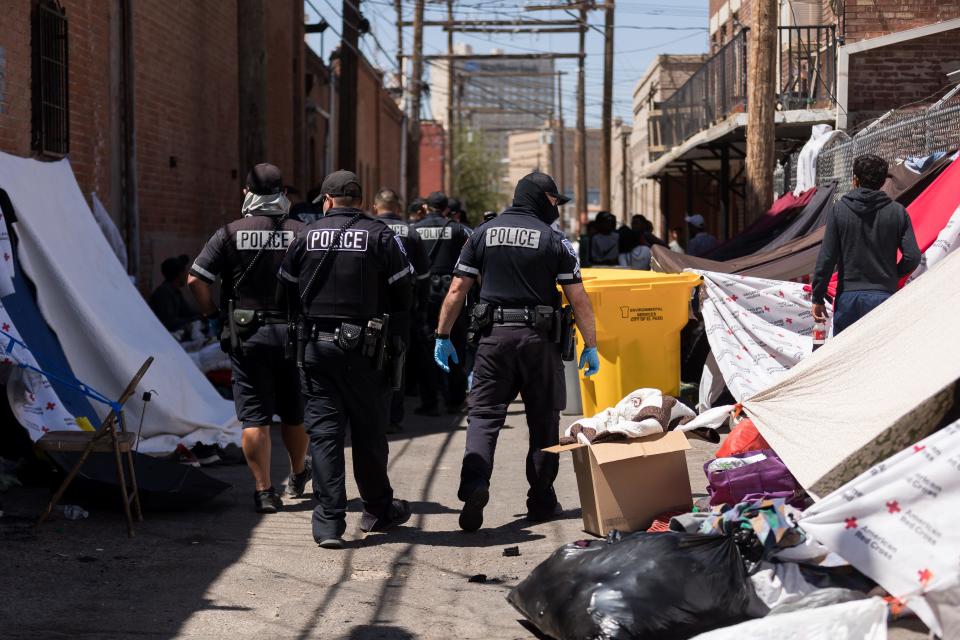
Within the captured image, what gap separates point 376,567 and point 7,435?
313cm

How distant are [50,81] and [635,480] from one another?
6.90m

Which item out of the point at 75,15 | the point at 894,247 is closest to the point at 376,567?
the point at 894,247

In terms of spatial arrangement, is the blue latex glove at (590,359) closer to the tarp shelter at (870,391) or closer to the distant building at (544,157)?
the tarp shelter at (870,391)

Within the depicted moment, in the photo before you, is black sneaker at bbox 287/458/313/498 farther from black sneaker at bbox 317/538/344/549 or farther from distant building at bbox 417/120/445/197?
distant building at bbox 417/120/445/197

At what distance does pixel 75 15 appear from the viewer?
11.4m

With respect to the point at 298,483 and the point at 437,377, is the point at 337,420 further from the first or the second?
the point at 437,377

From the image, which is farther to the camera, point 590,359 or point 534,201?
point 590,359

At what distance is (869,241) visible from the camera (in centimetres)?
809

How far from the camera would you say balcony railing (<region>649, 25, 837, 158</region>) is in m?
17.0

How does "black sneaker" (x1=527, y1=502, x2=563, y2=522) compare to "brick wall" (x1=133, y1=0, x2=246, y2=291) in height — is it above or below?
below

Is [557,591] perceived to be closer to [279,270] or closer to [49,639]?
[49,639]

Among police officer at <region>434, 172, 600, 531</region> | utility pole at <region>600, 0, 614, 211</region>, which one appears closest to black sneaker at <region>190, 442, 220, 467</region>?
police officer at <region>434, 172, 600, 531</region>

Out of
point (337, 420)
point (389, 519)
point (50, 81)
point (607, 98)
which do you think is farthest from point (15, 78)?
point (607, 98)

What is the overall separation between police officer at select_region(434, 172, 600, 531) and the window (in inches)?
205
